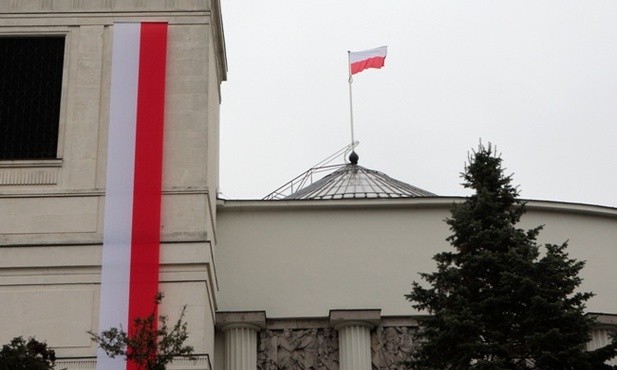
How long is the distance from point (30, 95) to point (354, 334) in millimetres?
8837

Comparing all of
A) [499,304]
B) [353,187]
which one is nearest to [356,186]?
[353,187]

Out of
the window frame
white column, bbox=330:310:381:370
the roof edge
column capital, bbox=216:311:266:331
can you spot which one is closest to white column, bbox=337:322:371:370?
white column, bbox=330:310:381:370

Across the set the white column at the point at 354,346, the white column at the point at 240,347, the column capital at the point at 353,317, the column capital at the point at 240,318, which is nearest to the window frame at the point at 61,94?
the column capital at the point at 240,318

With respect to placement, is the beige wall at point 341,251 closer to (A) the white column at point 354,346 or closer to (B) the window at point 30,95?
(A) the white column at point 354,346

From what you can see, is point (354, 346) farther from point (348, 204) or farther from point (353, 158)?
point (353, 158)

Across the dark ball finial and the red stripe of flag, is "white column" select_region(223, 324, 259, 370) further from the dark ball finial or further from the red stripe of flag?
the dark ball finial

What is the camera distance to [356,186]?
34.7m

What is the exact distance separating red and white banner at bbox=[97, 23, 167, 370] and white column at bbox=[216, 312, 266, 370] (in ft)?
9.93

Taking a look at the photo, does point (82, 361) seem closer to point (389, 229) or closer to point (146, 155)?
point (146, 155)

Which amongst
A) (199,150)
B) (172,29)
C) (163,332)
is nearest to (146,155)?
(199,150)

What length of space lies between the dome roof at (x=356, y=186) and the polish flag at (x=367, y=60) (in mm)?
2768

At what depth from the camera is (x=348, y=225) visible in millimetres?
30156

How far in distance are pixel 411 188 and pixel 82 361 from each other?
42.7ft

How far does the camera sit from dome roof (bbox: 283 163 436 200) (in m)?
34.1
